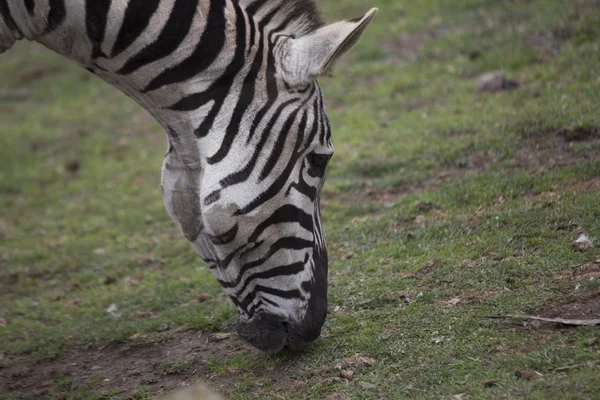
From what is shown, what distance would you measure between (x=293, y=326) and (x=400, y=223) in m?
2.56

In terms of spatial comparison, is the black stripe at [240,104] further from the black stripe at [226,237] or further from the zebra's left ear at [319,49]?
the black stripe at [226,237]

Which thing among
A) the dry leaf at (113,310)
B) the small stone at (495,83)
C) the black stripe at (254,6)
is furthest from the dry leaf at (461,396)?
the small stone at (495,83)

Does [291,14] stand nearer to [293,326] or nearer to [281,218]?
[281,218]

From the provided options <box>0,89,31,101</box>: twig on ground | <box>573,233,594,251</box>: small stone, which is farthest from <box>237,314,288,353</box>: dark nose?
<box>0,89,31,101</box>: twig on ground

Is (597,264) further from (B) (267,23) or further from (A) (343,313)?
(B) (267,23)

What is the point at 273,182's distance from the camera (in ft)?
15.5

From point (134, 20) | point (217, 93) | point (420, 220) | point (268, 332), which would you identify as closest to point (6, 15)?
point (134, 20)

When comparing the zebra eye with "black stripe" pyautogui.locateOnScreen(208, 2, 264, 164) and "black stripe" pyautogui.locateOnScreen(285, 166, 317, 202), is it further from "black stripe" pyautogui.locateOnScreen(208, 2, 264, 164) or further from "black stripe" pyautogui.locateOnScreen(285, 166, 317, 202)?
"black stripe" pyautogui.locateOnScreen(208, 2, 264, 164)

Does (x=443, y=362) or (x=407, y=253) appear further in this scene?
(x=407, y=253)

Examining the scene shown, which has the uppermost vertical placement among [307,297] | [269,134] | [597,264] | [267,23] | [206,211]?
[267,23]

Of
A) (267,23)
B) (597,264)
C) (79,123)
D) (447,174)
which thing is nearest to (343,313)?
(597,264)

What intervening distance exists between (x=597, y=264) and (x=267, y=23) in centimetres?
289

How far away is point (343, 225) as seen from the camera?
7.57m

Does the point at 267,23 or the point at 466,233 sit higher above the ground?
the point at 267,23
